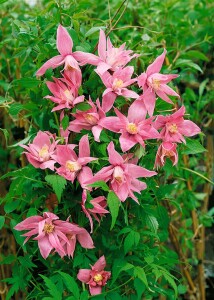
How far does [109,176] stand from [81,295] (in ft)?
0.84

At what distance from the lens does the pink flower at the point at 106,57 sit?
1.19 metres

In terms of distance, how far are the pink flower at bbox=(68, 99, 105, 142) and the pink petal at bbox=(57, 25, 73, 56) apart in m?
0.11

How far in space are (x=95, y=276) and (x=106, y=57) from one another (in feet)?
1.54

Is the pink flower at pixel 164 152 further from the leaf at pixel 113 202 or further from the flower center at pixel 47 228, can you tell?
the flower center at pixel 47 228

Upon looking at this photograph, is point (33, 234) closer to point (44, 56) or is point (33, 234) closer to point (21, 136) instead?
point (44, 56)

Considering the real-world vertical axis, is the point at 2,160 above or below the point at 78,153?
below

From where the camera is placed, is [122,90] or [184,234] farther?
[184,234]

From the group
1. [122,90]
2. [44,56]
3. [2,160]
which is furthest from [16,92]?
[122,90]

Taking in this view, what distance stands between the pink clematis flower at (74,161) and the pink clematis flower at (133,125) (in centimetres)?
6

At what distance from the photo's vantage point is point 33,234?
1225mm

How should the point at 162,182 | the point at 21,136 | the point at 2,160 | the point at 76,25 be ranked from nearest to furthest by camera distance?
the point at 76,25 → the point at 162,182 → the point at 2,160 → the point at 21,136

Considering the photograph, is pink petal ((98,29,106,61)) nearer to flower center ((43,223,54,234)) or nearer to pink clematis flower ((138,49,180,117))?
pink clematis flower ((138,49,180,117))

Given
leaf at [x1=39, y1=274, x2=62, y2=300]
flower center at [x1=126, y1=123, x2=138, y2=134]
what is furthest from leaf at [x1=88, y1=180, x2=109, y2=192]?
leaf at [x1=39, y1=274, x2=62, y2=300]

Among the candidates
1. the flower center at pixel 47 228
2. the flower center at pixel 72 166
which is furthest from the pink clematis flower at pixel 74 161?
the flower center at pixel 47 228
